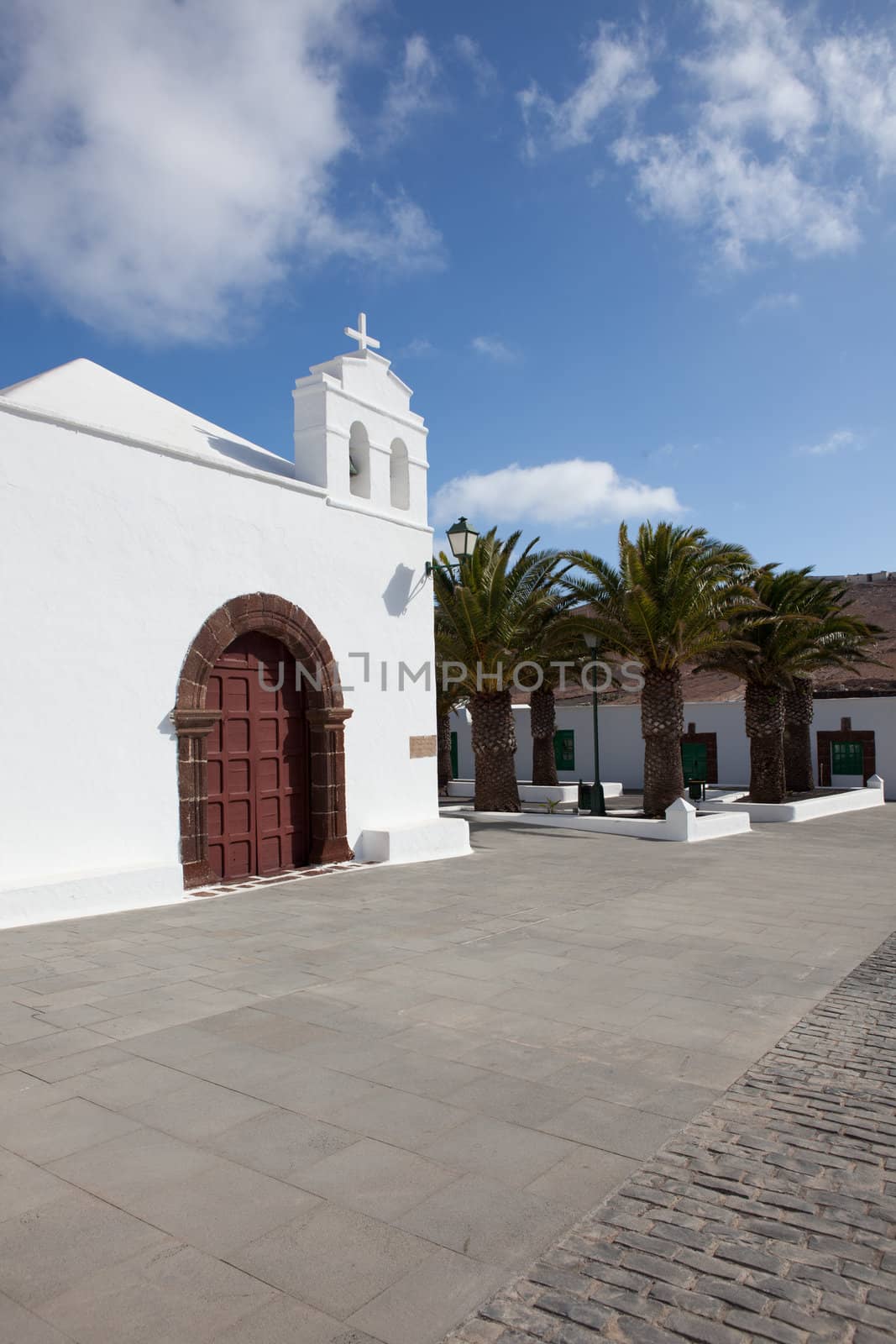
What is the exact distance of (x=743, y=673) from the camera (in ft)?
66.3

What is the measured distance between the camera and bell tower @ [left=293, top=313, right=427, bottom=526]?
11.8m

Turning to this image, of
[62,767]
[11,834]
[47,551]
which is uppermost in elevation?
[47,551]

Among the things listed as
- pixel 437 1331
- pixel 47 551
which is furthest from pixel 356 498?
pixel 437 1331

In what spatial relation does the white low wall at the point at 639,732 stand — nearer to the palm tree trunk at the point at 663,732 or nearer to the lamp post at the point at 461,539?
the palm tree trunk at the point at 663,732

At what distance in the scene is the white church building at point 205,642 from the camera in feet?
27.6

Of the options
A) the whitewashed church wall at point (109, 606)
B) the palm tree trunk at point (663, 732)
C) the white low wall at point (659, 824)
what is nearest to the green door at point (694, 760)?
the white low wall at point (659, 824)

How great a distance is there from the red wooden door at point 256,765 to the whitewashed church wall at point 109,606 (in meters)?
0.76

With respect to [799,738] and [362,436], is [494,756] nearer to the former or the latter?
[362,436]

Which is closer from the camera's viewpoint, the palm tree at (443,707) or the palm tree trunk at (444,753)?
the palm tree at (443,707)

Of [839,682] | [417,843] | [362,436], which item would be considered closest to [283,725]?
[417,843]

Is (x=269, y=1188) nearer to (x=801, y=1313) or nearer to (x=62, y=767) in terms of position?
(x=801, y=1313)

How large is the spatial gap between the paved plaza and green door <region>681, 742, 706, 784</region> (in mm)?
21794

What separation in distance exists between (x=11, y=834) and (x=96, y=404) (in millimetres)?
4628

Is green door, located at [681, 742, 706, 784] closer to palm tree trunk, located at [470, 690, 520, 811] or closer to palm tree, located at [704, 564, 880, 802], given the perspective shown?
palm tree, located at [704, 564, 880, 802]
